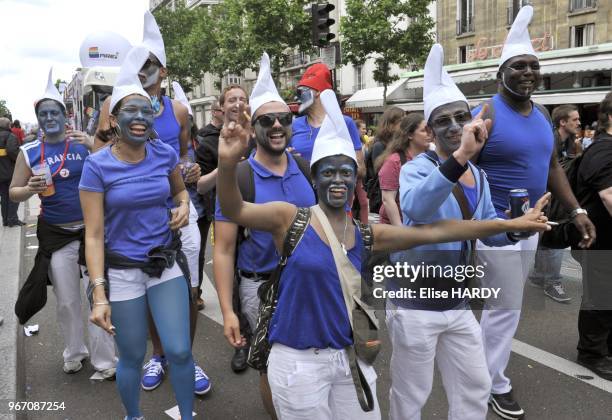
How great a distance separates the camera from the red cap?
4.54 metres

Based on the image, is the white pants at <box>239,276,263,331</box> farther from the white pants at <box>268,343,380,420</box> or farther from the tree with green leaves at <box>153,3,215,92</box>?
the tree with green leaves at <box>153,3,215,92</box>

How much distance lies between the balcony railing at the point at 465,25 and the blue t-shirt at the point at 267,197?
2879 cm

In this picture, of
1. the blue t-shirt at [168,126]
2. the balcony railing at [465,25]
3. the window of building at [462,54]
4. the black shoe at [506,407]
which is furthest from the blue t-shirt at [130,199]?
the window of building at [462,54]

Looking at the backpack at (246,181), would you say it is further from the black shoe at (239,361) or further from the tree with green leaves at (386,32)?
the tree with green leaves at (386,32)

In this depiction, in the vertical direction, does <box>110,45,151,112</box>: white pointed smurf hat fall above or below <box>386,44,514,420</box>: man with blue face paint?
above

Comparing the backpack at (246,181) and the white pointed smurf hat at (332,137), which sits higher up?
the white pointed smurf hat at (332,137)

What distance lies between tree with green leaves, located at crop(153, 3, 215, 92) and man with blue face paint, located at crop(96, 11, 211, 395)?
40927mm

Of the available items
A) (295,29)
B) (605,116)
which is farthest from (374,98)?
(605,116)

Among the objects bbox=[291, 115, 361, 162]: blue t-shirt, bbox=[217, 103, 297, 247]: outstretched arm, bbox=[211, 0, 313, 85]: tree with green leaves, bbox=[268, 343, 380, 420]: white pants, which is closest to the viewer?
bbox=[217, 103, 297, 247]: outstretched arm

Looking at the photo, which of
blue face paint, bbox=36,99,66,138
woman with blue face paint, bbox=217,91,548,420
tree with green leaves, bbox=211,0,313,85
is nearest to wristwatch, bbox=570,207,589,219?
woman with blue face paint, bbox=217,91,548,420

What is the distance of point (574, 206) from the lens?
361 cm

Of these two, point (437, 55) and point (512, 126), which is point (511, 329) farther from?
point (437, 55)

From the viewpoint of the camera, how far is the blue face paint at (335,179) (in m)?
2.28

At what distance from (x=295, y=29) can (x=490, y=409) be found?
99.1 ft
